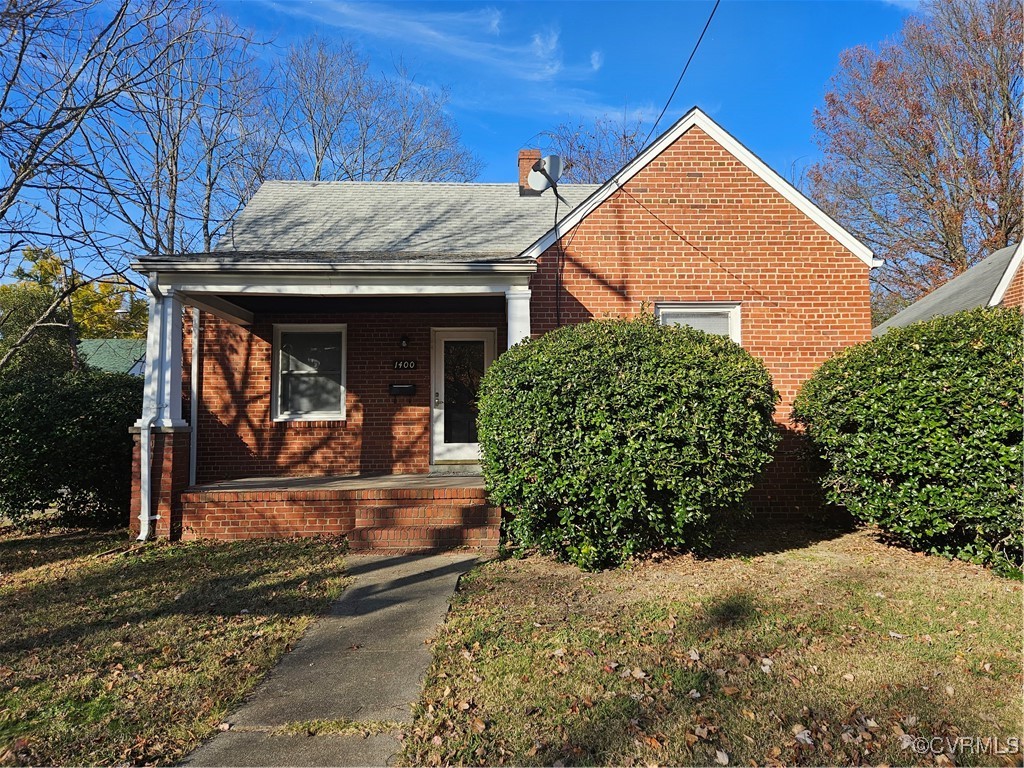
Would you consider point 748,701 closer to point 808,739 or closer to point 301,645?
point 808,739

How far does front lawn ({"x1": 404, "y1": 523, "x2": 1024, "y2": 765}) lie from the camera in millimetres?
2818

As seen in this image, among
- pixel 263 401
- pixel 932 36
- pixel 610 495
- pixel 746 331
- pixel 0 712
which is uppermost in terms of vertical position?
pixel 932 36

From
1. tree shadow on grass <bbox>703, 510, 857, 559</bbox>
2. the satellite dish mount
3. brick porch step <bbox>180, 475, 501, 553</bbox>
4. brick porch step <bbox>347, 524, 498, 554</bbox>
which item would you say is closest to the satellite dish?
the satellite dish mount

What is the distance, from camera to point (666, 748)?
2.79m

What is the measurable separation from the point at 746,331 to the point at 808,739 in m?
5.60

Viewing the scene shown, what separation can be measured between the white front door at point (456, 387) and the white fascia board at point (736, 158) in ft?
6.96

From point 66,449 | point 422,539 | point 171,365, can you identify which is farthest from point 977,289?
point 66,449

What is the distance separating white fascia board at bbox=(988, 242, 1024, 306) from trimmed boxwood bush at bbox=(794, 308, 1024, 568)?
356 inches

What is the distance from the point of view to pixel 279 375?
29.7 feet

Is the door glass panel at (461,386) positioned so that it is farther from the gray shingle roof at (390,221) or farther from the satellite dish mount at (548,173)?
the satellite dish mount at (548,173)

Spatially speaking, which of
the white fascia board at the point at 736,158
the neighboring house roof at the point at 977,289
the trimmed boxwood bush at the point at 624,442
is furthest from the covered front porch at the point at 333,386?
the neighboring house roof at the point at 977,289

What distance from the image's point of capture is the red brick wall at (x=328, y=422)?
8.85m

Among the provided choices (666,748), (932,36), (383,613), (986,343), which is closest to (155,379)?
(383,613)

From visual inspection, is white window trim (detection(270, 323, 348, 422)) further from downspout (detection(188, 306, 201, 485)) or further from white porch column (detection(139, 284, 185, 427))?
white porch column (detection(139, 284, 185, 427))
